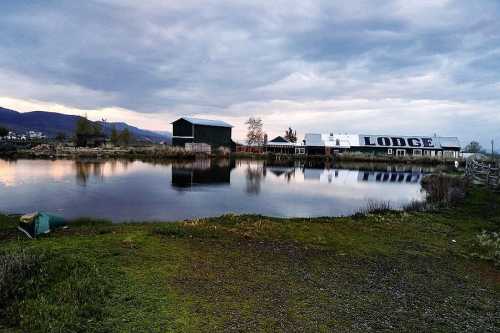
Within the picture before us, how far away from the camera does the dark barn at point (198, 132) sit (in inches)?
2758

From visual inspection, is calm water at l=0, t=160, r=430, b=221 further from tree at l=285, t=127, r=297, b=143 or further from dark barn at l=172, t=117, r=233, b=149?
tree at l=285, t=127, r=297, b=143

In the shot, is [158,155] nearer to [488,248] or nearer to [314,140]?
[314,140]

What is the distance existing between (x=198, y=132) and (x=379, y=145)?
145ft

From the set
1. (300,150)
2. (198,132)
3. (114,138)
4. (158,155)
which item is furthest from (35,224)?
(300,150)

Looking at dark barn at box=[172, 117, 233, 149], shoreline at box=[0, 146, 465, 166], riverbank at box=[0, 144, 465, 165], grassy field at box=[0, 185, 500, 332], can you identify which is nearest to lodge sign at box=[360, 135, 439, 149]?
riverbank at box=[0, 144, 465, 165]

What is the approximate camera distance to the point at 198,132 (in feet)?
231

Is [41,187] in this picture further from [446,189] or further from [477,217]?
[446,189]

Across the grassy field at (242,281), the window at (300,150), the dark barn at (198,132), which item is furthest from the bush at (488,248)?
the window at (300,150)

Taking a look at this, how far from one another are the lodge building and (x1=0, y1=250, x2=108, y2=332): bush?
80931 millimetres

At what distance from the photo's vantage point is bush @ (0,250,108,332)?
4.95 m

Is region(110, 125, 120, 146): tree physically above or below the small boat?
above

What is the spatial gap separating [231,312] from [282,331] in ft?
3.00


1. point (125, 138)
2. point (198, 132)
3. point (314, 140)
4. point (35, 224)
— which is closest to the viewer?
point (35, 224)

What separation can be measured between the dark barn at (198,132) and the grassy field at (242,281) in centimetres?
5902
